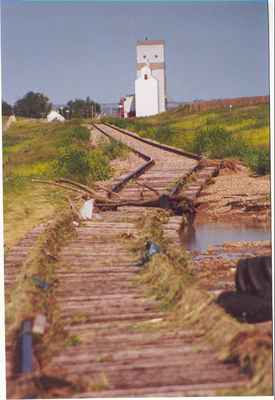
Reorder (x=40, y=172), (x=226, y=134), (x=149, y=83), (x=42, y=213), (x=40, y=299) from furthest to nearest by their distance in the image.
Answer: (x=149, y=83) < (x=226, y=134) < (x=40, y=172) < (x=42, y=213) < (x=40, y=299)

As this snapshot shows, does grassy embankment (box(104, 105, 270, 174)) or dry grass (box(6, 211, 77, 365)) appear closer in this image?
dry grass (box(6, 211, 77, 365))

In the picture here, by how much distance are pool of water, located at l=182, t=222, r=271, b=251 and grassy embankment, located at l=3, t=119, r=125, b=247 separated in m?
1.69

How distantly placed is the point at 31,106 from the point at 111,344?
32.5 meters

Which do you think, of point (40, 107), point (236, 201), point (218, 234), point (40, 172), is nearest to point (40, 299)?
point (218, 234)

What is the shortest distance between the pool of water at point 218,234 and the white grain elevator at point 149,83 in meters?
30.6

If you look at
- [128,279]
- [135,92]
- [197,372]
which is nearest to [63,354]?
[197,372]

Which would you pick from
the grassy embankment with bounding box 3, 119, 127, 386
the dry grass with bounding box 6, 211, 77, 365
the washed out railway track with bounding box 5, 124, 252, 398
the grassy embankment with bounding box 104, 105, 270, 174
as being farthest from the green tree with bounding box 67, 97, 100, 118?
the dry grass with bounding box 6, 211, 77, 365

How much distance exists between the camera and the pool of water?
8.00 meters

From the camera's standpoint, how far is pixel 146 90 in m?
40.2

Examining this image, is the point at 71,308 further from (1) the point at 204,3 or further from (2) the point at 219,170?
(2) the point at 219,170

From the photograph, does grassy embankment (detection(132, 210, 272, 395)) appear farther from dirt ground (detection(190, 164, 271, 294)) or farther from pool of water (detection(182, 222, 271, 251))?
pool of water (detection(182, 222, 271, 251))

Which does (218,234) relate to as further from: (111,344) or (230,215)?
(111,344)

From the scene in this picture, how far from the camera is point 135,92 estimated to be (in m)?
40.3

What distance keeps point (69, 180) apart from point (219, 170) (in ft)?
11.2
